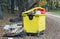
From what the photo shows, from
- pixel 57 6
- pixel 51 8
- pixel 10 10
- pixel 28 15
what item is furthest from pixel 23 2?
pixel 57 6

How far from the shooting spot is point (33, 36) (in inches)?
421

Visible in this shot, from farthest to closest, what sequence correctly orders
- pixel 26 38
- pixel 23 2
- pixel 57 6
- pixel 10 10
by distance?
1. pixel 57 6
2. pixel 10 10
3. pixel 23 2
4. pixel 26 38

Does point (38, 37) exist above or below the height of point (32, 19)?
below

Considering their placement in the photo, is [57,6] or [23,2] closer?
[23,2]

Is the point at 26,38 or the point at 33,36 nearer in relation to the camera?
the point at 26,38

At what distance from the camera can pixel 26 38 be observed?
9.95 meters

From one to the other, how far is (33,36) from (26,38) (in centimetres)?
81

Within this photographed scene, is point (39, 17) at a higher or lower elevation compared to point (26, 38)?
higher

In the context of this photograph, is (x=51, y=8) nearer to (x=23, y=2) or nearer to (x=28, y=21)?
(x=23, y=2)

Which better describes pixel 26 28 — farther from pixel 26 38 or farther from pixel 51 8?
pixel 51 8

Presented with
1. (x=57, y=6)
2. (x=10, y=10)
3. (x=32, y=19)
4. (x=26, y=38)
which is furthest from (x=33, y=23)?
(x=57, y=6)

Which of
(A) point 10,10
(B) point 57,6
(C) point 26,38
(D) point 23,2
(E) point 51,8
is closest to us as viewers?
(C) point 26,38

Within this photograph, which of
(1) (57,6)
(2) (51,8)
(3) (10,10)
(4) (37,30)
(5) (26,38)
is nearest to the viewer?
(5) (26,38)

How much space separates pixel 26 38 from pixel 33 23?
103 cm
